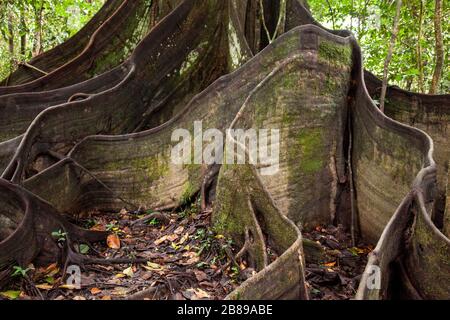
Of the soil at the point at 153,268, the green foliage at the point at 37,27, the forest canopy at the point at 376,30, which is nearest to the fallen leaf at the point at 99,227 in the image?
the soil at the point at 153,268

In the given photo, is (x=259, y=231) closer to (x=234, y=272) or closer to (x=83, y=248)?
(x=234, y=272)

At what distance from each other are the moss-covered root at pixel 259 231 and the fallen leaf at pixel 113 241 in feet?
2.78

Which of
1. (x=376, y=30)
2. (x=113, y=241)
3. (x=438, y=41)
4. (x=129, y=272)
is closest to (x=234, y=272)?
(x=129, y=272)

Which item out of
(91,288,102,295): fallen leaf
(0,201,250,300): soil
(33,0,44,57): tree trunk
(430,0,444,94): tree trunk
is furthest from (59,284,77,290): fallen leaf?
(33,0,44,57): tree trunk

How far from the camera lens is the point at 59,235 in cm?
343

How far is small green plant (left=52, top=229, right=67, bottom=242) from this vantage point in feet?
11.2

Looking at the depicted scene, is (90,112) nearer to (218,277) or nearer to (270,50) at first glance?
(270,50)

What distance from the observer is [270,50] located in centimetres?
432

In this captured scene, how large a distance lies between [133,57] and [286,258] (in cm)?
316

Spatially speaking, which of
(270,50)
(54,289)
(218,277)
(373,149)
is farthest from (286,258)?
(270,50)

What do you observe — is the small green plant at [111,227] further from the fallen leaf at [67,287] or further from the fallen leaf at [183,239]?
the fallen leaf at [67,287]

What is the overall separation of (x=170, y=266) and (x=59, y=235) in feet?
2.93

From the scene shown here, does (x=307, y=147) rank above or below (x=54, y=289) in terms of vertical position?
above

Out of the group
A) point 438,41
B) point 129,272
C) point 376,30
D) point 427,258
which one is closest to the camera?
point 427,258
